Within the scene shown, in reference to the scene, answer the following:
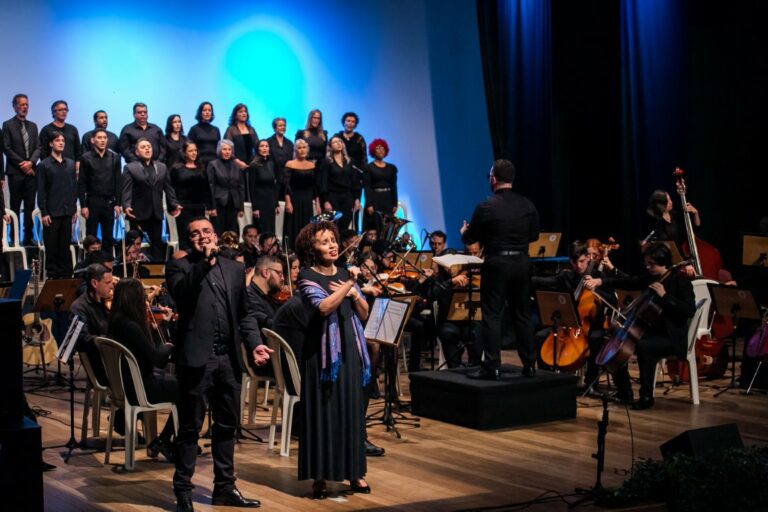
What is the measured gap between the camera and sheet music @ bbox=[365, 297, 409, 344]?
6.98 m

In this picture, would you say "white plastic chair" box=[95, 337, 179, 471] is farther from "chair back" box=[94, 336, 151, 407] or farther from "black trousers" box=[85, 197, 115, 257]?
"black trousers" box=[85, 197, 115, 257]

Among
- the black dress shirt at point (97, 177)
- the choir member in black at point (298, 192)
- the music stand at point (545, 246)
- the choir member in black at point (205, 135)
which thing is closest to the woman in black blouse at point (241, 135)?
the choir member in black at point (205, 135)

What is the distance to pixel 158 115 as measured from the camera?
1318cm

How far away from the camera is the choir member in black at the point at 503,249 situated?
7.30 metres

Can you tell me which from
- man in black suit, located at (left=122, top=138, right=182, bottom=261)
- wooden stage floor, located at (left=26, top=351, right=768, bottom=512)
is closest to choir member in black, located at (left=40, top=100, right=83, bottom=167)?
man in black suit, located at (left=122, top=138, right=182, bottom=261)

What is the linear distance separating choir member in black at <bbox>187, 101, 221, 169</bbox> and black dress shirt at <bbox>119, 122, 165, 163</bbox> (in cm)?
39

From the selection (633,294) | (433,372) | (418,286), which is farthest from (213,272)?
(633,294)

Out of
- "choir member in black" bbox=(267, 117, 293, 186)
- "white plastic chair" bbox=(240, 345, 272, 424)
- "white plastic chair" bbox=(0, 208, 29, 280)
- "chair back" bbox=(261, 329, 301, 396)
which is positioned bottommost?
"white plastic chair" bbox=(240, 345, 272, 424)

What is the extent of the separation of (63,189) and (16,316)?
7.85 metres

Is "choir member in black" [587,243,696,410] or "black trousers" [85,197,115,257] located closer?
"choir member in black" [587,243,696,410]

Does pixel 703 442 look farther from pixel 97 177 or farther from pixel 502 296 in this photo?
pixel 97 177

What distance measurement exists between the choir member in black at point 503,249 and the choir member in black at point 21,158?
5.74 meters

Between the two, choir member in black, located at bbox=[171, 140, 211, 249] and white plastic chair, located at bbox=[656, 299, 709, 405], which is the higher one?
choir member in black, located at bbox=[171, 140, 211, 249]

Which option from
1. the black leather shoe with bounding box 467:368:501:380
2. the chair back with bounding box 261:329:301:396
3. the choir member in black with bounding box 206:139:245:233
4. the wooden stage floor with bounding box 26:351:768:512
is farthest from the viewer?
the choir member in black with bounding box 206:139:245:233
